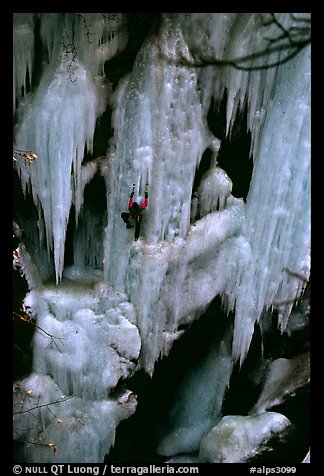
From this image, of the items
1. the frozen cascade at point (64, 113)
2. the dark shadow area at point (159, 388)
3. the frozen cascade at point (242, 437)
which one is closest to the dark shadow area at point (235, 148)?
the frozen cascade at point (64, 113)

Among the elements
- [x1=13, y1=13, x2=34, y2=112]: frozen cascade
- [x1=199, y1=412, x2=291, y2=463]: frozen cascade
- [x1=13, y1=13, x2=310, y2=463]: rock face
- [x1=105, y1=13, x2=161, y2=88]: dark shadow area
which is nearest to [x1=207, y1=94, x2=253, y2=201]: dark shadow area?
[x1=13, y1=13, x2=310, y2=463]: rock face

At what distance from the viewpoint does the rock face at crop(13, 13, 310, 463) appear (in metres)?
3.74

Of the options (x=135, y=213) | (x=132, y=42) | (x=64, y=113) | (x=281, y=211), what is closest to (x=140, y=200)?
(x=135, y=213)

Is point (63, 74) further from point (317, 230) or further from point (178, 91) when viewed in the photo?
point (317, 230)

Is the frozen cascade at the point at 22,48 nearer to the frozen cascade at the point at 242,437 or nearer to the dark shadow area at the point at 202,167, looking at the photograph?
the dark shadow area at the point at 202,167

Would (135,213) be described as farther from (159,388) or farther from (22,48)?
(159,388)

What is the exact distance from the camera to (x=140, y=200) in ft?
13.0

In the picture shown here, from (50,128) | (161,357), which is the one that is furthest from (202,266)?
(50,128)

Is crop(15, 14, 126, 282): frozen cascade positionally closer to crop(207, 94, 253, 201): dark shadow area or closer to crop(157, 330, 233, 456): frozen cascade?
crop(207, 94, 253, 201): dark shadow area

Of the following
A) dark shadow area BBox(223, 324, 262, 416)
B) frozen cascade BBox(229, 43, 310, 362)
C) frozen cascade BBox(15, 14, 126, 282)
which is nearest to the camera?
frozen cascade BBox(229, 43, 310, 362)

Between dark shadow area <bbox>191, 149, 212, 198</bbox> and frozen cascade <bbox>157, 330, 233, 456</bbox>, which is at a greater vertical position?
dark shadow area <bbox>191, 149, 212, 198</bbox>

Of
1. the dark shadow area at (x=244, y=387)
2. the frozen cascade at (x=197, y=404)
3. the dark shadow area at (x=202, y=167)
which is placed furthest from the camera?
the frozen cascade at (x=197, y=404)

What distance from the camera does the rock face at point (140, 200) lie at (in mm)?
3740

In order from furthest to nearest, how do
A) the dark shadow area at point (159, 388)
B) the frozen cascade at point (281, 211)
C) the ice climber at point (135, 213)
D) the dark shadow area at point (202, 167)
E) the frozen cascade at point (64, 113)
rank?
the dark shadow area at point (159, 388) → the dark shadow area at point (202, 167) → the ice climber at point (135, 213) → the frozen cascade at point (64, 113) → the frozen cascade at point (281, 211)
